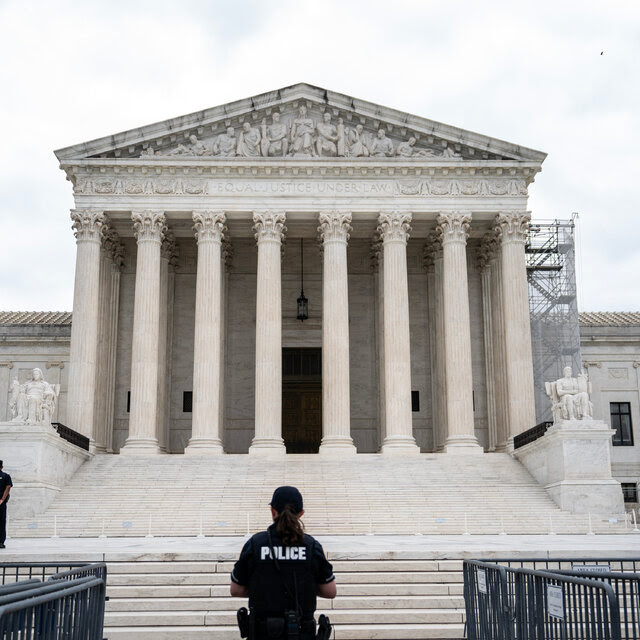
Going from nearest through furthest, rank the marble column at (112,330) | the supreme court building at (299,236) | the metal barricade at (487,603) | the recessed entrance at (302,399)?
the metal barricade at (487,603), the supreme court building at (299,236), the marble column at (112,330), the recessed entrance at (302,399)

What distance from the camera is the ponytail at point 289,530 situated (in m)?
7.86

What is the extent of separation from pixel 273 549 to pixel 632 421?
146 ft

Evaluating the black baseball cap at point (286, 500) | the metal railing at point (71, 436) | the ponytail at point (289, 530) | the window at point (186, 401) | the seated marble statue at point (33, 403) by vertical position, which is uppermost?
the window at point (186, 401)

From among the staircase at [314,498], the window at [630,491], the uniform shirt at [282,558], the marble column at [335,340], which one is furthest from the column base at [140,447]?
the uniform shirt at [282,558]

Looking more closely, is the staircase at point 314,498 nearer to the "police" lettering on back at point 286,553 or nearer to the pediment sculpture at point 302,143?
the pediment sculpture at point 302,143

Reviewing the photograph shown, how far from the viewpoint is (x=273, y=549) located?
7.86 meters

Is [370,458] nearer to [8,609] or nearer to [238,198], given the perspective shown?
[238,198]

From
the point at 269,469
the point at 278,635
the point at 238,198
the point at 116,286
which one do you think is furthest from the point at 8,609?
the point at 116,286

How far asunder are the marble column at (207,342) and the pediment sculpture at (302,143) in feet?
10.5

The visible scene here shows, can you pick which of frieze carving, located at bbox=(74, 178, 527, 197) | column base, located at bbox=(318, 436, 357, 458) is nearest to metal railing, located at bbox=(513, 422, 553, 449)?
column base, located at bbox=(318, 436, 357, 458)

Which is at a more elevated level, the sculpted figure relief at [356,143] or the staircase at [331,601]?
the sculpted figure relief at [356,143]

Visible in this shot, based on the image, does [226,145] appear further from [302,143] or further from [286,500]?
[286,500]

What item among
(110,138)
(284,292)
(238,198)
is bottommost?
(284,292)

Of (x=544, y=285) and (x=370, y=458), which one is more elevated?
(x=544, y=285)
